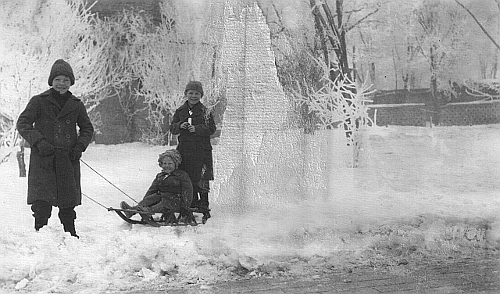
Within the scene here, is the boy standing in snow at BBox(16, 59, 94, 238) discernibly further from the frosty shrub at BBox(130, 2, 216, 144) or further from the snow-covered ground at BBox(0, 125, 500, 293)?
the frosty shrub at BBox(130, 2, 216, 144)

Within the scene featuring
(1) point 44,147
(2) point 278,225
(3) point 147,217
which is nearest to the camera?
(1) point 44,147

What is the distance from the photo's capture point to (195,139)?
2.35 m

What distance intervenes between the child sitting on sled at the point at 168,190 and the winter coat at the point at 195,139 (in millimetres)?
36

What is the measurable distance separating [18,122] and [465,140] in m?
1.96

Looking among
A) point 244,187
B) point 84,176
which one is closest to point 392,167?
point 244,187

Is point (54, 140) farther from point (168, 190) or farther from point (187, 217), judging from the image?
point (187, 217)

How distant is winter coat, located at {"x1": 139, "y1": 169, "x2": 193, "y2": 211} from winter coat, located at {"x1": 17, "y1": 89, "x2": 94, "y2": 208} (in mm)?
308

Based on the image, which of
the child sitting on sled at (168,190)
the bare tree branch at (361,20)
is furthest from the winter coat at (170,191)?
the bare tree branch at (361,20)

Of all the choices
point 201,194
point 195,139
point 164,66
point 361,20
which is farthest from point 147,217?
point 361,20

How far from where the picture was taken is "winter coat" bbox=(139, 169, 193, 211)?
2305mm

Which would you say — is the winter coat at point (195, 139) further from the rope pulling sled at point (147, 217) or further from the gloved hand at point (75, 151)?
the gloved hand at point (75, 151)

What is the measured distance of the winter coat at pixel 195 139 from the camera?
2.33m

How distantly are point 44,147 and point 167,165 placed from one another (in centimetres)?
49

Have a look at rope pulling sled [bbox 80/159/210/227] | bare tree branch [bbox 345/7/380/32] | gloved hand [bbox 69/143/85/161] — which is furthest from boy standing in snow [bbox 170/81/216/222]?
bare tree branch [bbox 345/7/380/32]
